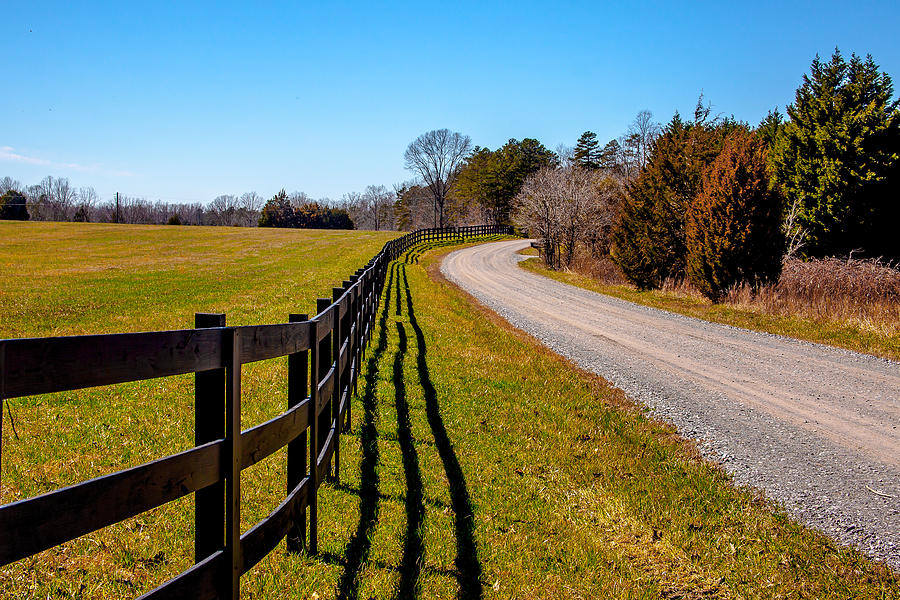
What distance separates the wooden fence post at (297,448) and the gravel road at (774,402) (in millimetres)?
4051

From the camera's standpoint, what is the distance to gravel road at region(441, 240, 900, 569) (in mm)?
4977

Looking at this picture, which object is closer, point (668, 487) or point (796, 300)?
point (668, 487)

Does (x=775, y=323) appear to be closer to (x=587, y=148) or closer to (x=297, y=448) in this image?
(x=297, y=448)

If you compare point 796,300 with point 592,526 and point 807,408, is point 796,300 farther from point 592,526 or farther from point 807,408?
point 592,526

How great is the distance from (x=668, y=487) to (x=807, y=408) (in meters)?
3.66

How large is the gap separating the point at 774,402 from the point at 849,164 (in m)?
15.4

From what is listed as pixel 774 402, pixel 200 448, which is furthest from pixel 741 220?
pixel 200 448

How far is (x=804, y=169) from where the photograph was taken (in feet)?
64.5

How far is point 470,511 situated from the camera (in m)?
4.46

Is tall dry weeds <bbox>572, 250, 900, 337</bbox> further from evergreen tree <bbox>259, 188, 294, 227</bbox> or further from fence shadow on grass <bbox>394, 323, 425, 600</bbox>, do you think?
evergreen tree <bbox>259, 188, 294, 227</bbox>

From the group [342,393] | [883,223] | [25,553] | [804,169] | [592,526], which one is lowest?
[592,526]

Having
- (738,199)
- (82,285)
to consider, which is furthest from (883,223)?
A: (82,285)

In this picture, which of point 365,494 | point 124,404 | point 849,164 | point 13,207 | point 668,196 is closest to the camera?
point 365,494

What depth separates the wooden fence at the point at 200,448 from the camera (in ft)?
5.23
